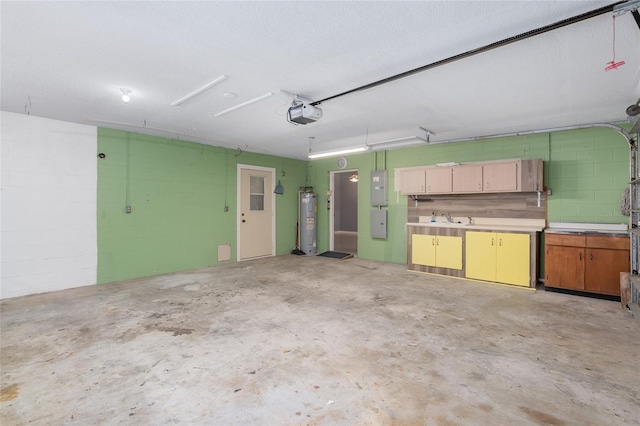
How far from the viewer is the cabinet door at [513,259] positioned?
186 inches

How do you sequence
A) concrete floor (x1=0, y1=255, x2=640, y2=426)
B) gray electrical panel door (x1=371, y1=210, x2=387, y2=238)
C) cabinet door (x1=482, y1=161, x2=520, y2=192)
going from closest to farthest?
concrete floor (x1=0, y1=255, x2=640, y2=426)
cabinet door (x1=482, y1=161, x2=520, y2=192)
gray electrical panel door (x1=371, y1=210, x2=387, y2=238)

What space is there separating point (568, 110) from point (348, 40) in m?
3.58

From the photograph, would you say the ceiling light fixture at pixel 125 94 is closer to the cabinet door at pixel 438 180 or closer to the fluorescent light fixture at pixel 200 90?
the fluorescent light fixture at pixel 200 90

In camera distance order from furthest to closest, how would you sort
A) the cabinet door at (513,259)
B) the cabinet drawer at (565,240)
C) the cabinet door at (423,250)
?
the cabinet door at (423,250), the cabinet door at (513,259), the cabinet drawer at (565,240)

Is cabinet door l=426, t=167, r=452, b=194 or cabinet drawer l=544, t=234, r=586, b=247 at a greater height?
cabinet door l=426, t=167, r=452, b=194

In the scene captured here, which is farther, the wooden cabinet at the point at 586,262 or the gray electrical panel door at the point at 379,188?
the gray electrical panel door at the point at 379,188

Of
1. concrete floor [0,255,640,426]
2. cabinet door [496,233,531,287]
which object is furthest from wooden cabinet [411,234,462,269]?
concrete floor [0,255,640,426]

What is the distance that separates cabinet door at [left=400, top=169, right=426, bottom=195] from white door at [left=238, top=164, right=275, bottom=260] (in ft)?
10.8

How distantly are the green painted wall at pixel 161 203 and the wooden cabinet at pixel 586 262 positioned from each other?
6.03m

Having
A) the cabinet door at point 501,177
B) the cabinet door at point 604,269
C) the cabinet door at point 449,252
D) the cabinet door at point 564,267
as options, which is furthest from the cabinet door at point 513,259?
the cabinet door at point 501,177

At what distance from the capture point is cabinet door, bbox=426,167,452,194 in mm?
5773

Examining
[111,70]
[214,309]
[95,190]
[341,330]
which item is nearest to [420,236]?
[341,330]

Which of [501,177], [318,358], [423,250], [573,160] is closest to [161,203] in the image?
[318,358]

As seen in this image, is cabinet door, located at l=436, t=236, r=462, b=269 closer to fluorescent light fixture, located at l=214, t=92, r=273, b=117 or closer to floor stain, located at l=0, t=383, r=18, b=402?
fluorescent light fixture, located at l=214, t=92, r=273, b=117
